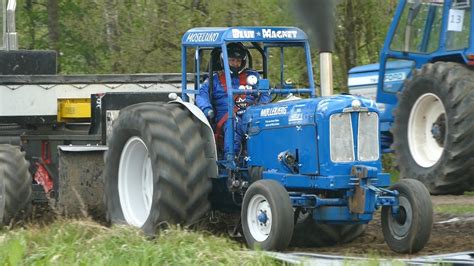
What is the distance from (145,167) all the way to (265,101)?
1.23 m

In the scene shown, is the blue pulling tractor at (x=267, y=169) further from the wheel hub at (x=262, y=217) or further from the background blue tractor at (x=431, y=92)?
the background blue tractor at (x=431, y=92)

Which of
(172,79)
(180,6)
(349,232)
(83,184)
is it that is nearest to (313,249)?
(349,232)

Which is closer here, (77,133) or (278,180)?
(278,180)

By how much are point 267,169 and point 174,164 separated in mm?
800

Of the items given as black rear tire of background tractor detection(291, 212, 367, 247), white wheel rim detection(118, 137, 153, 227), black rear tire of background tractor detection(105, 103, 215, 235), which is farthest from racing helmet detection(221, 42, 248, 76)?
black rear tire of background tractor detection(291, 212, 367, 247)

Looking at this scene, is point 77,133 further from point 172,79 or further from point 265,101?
point 265,101

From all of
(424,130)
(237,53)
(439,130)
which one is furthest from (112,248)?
(424,130)

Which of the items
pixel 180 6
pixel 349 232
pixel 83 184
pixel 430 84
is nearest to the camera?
pixel 349 232

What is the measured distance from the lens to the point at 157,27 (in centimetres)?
1873

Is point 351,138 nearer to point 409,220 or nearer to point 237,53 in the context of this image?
point 409,220

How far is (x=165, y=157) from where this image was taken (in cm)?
928

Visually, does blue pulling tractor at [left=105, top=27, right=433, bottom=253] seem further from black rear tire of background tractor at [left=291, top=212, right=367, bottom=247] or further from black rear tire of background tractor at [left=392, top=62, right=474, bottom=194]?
black rear tire of background tractor at [left=392, top=62, right=474, bottom=194]

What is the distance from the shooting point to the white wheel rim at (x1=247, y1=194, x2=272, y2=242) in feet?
29.1

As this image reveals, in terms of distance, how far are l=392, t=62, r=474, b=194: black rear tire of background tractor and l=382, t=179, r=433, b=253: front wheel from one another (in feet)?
11.4
